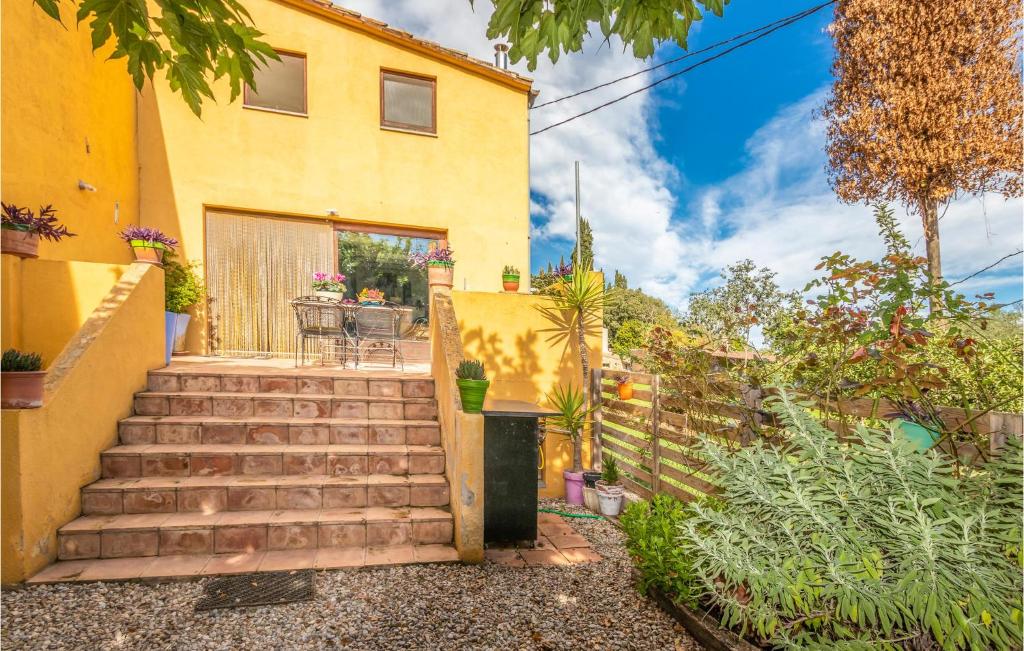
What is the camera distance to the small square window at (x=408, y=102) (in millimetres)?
8266

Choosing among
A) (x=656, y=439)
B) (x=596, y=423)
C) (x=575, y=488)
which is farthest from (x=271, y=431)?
(x=656, y=439)

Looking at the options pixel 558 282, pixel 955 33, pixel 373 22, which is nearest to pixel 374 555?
pixel 558 282

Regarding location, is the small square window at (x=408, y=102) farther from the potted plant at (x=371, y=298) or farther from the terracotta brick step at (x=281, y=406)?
the terracotta brick step at (x=281, y=406)

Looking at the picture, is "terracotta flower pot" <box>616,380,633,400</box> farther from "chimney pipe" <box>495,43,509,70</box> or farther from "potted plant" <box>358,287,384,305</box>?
"chimney pipe" <box>495,43,509,70</box>

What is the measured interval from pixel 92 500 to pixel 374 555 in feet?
7.81

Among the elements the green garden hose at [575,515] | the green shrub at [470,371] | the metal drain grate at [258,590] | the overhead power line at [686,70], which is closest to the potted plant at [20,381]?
the metal drain grate at [258,590]

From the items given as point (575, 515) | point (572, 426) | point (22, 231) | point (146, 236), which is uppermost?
point (146, 236)

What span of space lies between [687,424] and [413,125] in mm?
7425

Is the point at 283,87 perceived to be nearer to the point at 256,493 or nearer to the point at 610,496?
the point at 256,493

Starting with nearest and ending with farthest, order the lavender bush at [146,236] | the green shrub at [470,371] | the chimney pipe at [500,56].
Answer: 1. the green shrub at [470,371]
2. the lavender bush at [146,236]
3. the chimney pipe at [500,56]

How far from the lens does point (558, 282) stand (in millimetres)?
5820

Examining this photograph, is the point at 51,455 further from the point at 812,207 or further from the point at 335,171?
the point at 812,207

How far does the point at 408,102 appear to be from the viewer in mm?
8398

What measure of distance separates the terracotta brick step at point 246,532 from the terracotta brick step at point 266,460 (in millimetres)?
405
